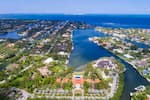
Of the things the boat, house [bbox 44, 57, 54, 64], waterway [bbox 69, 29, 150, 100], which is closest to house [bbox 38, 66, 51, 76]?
house [bbox 44, 57, 54, 64]

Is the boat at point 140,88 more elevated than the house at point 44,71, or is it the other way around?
the house at point 44,71

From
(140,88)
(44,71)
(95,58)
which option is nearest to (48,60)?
(44,71)

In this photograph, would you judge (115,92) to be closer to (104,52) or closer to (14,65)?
(14,65)

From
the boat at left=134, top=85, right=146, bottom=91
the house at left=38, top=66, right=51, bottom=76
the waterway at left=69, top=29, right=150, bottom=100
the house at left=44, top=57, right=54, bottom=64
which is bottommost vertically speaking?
the waterway at left=69, top=29, right=150, bottom=100

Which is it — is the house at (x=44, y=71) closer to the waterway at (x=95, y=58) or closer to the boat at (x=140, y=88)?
the waterway at (x=95, y=58)

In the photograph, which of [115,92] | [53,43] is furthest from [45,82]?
[53,43]

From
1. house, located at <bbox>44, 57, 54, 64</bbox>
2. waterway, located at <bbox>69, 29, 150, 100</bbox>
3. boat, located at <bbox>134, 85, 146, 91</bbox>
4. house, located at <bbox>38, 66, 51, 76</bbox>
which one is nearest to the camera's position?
boat, located at <bbox>134, 85, 146, 91</bbox>

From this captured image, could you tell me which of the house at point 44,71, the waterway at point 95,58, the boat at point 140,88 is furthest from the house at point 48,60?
the boat at point 140,88

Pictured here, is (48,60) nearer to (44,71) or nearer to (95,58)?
(44,71)

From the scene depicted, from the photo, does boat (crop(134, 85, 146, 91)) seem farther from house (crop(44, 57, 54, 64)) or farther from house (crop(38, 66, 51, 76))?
house (crop(44, 57, 54, 64))

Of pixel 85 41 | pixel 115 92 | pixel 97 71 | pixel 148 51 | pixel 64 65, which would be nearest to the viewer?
pixel 115 92

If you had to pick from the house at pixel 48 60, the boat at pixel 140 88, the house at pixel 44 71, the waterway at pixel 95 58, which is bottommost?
the waterway at pixel 95 58
